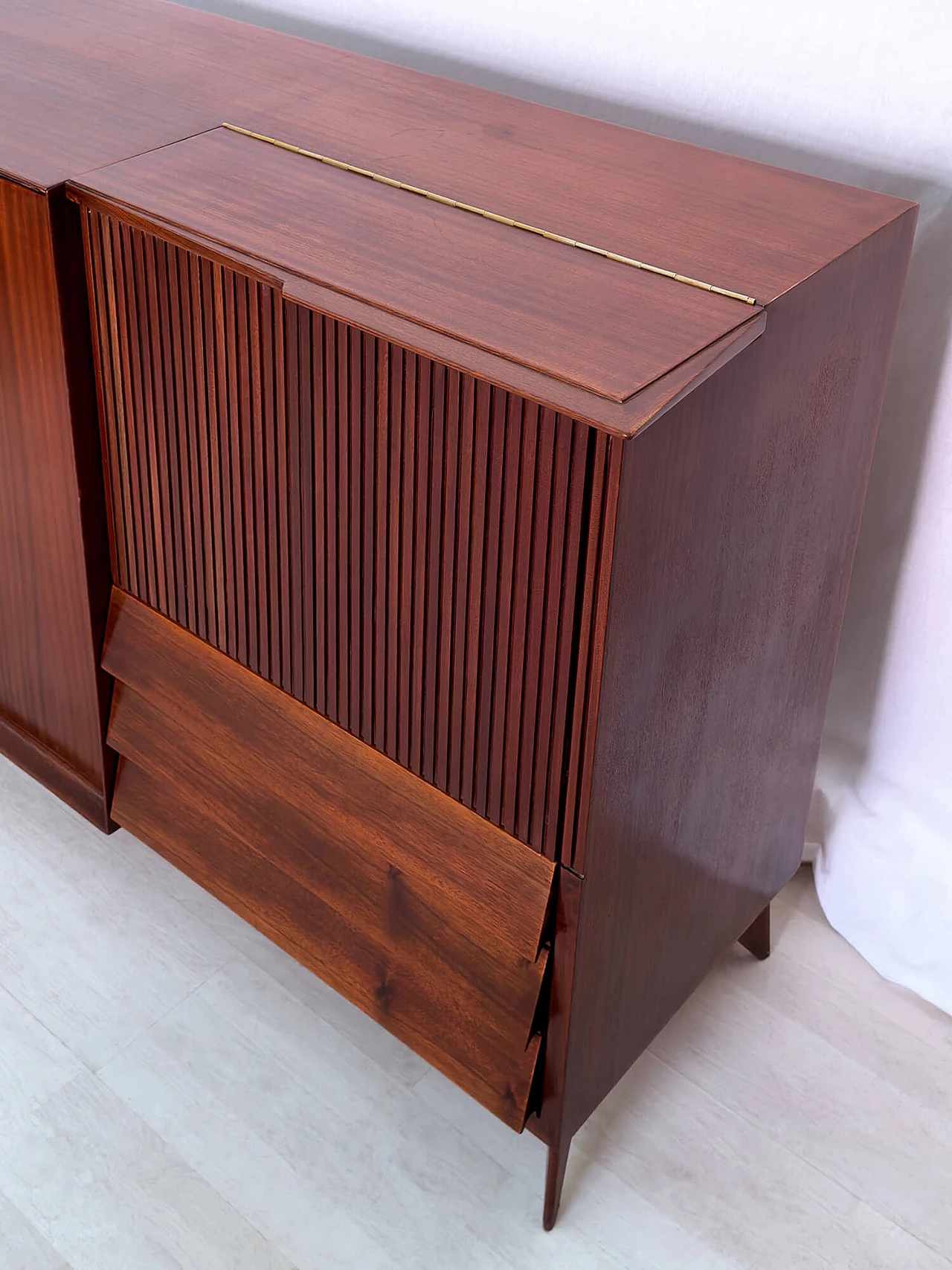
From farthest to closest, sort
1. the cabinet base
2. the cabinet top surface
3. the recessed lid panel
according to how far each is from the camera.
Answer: the cabinet base < the cabinet top surface < the recessed lid panel

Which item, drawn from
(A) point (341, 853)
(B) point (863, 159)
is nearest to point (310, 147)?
(B) point (863, 159)

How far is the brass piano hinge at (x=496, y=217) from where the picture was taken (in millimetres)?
914

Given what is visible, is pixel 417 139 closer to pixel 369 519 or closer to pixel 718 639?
pixel 369 519

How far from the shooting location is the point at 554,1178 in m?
1.18

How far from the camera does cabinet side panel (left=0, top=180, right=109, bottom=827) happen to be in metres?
1.12

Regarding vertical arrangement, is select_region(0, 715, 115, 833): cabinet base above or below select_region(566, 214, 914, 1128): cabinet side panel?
below

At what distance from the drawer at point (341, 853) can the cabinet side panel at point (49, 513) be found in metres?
0.06

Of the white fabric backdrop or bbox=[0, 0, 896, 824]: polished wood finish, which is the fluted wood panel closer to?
bbox=[0, 0, 896, 824]: polished wood finish

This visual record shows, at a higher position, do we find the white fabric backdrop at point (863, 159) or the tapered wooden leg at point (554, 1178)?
the white fabric backdrop at point (863, 159)

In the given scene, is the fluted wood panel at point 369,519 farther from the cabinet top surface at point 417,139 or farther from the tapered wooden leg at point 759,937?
the tapered wooden leg at point 759,937

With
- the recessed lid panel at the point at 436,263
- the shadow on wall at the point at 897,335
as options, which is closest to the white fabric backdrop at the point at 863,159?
the shadow on wall at the point at 897,335

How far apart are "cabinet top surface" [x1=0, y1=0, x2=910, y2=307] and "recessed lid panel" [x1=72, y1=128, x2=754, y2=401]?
0.11 feet

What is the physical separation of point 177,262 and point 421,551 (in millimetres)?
300

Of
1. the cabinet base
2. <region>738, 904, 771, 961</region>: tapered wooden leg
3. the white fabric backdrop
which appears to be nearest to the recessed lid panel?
the white fabric backdrop
